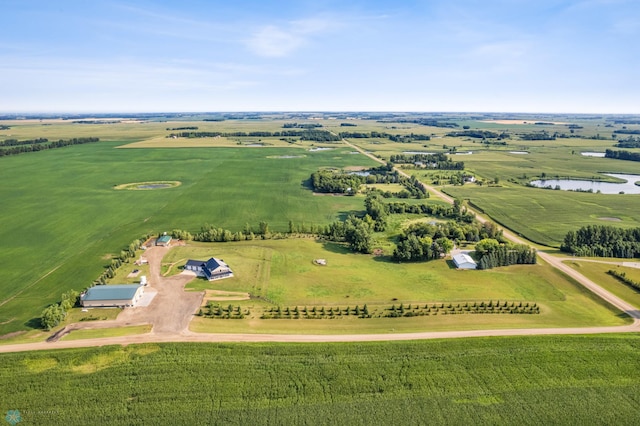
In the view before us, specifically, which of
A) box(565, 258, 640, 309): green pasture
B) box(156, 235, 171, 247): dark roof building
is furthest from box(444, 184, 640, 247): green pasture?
box(156, 235, 171, 247): dark roof building

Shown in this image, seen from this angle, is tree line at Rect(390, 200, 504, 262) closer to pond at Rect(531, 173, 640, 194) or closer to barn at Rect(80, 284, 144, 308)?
barn at Rect(80, 284, 144, 308)

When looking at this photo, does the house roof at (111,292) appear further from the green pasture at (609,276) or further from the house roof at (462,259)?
the green pasture at (609,276)

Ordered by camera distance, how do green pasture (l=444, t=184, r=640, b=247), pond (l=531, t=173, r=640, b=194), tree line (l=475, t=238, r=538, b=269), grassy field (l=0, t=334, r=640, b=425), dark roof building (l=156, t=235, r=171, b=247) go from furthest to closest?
pond (l=531, t=173, r=640, b=194) → green pasture (l=444, t=184, r=640, b=247) → dark roof building (l=156, t=235, r=171, b=247) → tree line (l=475, t=238, r=538, b=269) → grassy field (l=0, t=334, r=640, b=425)

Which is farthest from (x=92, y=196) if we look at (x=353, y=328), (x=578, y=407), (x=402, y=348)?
(x=578, y=407)

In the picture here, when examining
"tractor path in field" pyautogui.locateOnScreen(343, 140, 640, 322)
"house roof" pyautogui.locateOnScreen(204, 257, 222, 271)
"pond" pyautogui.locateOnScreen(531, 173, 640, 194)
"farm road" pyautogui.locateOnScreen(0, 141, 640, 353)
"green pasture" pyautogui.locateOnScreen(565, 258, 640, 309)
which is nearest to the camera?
"farm road" pyautogui.locateOnScreen(0, 141, 640, 353)

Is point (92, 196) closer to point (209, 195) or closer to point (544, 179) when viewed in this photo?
point (209, 195)

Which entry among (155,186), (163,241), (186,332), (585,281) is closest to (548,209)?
(585,281)

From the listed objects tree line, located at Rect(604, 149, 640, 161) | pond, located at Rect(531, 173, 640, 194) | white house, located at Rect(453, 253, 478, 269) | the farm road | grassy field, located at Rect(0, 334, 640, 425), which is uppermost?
tree line, located at Rect(604, 149, 640, 161)
